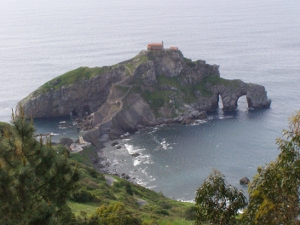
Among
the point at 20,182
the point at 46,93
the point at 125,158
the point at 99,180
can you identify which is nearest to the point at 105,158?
the point at 125,158

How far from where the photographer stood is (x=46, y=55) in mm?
165625

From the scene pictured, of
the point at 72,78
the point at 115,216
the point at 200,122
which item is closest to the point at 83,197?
the point at 115,216

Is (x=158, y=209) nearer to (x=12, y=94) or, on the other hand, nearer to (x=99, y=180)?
(x=99, y=180)

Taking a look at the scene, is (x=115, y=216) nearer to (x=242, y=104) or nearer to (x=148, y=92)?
(x=148, y=92)

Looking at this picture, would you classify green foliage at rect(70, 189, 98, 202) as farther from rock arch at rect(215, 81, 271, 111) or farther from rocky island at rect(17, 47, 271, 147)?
rock arch at rect(215, 81, 271, 111)

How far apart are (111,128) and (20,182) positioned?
2904 inches

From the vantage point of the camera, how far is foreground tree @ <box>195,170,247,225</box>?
16.8 meters

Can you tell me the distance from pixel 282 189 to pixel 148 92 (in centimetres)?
8707

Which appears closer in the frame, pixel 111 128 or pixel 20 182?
pixel 20 182

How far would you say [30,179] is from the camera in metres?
15.5

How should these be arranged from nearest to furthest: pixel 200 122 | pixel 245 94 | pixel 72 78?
pixel 200 122
pixel 245 94
pixel 72 78

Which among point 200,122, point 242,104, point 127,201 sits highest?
point 127,201

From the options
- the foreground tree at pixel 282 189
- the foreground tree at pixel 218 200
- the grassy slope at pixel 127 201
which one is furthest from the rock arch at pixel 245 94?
the foreground tree at pixel 282 189

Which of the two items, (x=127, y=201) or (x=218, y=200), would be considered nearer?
(x=218, y=200)
